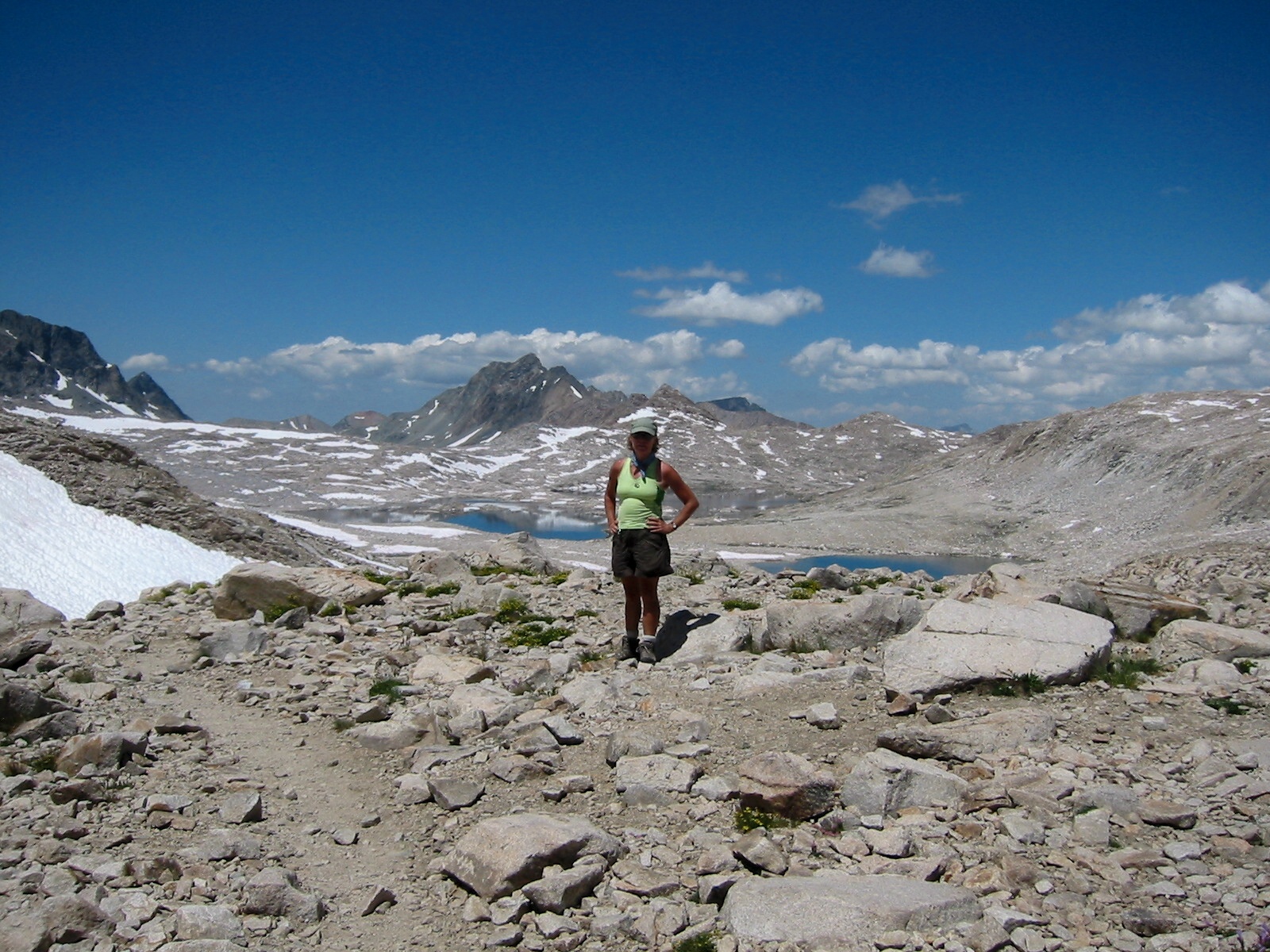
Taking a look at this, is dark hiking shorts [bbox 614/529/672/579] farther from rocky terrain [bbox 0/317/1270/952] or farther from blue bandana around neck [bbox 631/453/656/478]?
rocky terrain [bbox 0/317/1270/952]

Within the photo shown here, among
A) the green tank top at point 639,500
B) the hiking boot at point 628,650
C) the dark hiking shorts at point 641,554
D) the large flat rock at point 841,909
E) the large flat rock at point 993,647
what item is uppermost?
the green tank top at point 639,500

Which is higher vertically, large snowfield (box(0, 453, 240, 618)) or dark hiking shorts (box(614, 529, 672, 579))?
dark hiking shorts (box(614, 529, 672, 579))

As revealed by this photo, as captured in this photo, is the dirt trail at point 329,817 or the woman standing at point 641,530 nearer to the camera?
the dirt trail at point 329,817

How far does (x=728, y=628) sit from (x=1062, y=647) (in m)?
4.47

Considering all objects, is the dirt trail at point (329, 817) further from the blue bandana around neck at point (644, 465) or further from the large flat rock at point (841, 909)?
the blue bandana around neck at point (644, 465)

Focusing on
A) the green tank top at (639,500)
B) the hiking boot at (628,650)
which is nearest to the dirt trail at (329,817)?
the hiking boot at (628,650)

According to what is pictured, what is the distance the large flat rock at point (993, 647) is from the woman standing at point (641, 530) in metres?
3.31

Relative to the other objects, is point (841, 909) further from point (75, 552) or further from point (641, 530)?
point (75, 552)

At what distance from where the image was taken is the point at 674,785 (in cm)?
757

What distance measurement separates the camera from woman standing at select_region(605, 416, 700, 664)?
1184 cm

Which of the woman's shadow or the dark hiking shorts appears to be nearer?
the dark hiking shorts

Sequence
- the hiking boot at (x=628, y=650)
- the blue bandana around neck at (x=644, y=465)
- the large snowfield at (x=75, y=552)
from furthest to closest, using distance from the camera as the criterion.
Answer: the large snowfield at (x=75, y=552)
the hiking boot at (x=628, y=650)
the blue bandana around neck at (x=644, y=465)

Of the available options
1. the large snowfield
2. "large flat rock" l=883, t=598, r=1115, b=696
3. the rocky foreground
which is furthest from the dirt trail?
the large snowfield

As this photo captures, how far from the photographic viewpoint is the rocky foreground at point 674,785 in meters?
5.71
